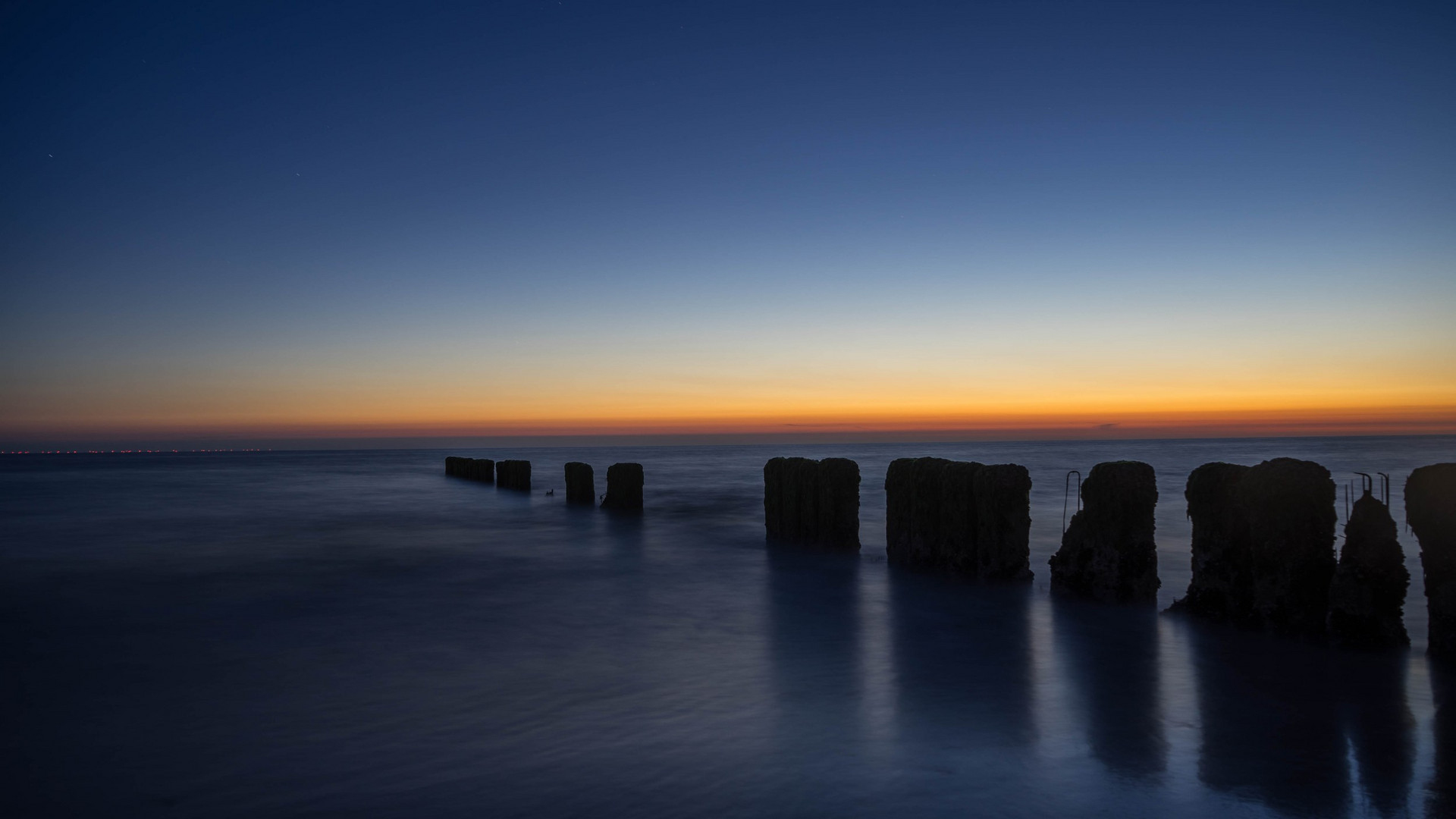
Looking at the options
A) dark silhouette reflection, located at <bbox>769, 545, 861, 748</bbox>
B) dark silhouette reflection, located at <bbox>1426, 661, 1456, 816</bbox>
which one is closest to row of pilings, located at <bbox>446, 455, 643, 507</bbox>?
dark silhouette reflection, located at <bbox>769, 545, 861, 748</bbox>

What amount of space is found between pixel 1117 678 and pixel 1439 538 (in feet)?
7.15

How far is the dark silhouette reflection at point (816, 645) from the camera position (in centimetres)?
445

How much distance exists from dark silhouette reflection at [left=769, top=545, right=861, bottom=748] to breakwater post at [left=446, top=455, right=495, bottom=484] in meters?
20.8

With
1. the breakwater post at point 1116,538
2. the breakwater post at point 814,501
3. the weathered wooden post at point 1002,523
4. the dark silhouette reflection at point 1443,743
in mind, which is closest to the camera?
the dark silhouette reflection at point 1443,743

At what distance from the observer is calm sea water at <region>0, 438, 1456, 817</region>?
141 inches

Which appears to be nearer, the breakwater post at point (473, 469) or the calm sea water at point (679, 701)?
the calm sea water at point (679, 701)

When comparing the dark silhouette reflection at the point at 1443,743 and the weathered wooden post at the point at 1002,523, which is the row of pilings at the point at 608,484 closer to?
the weathered wooden post at the point at 1002,523

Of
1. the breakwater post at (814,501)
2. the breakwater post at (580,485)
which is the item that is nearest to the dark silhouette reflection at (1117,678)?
the breakwater post at (814,501)

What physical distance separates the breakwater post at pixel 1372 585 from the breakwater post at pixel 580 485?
1499 cm

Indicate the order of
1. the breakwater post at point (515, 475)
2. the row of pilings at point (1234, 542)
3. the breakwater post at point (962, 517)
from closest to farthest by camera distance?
the row of pilings at point (1234, 542), the breakwater post at point (962, 517), the breakwater post at point (515, 475)

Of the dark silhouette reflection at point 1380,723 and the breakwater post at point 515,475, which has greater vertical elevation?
the breakwater post at point 515,475

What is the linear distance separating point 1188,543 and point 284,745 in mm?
12796

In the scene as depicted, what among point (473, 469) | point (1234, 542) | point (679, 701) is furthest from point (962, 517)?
point (473, 469)

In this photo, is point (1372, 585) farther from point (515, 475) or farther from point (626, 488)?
point (515, 475)
